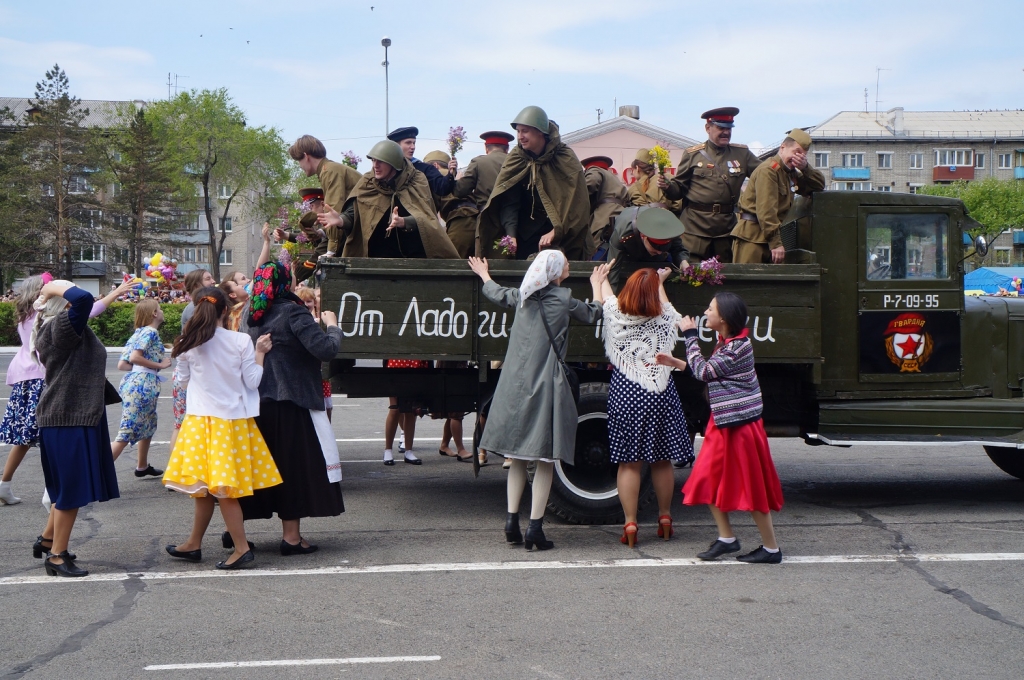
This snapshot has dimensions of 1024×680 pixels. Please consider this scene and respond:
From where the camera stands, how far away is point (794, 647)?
4.33 meters

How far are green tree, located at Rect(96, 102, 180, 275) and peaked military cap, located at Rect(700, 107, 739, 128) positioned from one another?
48946mm

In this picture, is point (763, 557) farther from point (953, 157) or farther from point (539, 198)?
point (953, 157)

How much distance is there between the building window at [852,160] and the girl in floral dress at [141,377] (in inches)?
2826

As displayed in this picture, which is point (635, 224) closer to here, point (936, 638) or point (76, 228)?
point (936, 638)

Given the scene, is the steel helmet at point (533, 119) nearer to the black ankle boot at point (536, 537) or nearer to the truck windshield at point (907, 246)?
the truck windshield at point (907, 246)

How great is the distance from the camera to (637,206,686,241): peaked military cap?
6.38 m

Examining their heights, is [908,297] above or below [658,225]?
below

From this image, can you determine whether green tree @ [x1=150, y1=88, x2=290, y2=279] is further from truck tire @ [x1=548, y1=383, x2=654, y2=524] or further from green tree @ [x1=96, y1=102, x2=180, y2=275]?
truck tire @ [x1=548, y1=383, x2=654, y2=524]

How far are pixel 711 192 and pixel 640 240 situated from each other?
6.09 ft

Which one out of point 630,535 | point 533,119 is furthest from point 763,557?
point 533,119

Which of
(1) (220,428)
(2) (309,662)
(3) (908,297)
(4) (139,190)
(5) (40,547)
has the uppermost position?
(4) (139,190)

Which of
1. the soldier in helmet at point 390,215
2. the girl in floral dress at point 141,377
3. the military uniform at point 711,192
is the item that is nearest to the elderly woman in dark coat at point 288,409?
the soldier in helmet at point 390,215

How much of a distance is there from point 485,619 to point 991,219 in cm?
6295

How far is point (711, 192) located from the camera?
8109 millimetres
